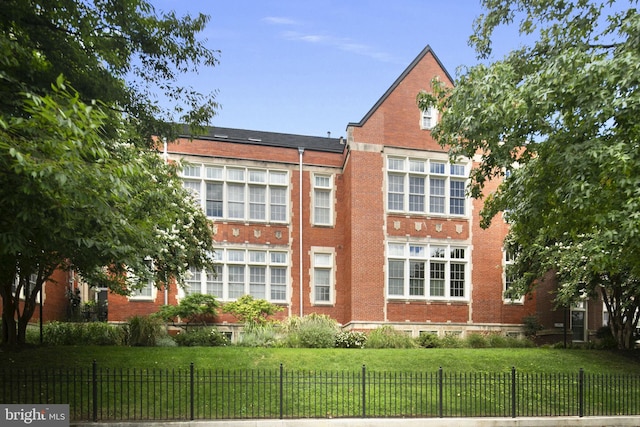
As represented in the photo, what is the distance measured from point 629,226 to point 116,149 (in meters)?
11.4

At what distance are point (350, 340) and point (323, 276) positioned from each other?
22.9ft

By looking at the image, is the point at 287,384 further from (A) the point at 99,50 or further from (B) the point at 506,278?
(B) the point at 506,278

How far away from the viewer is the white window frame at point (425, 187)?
28.7 m

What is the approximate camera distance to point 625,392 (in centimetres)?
1794

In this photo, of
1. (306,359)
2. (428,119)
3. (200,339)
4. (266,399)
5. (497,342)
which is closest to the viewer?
(266,399)

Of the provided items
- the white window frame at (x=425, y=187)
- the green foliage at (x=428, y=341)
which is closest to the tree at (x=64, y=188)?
the green foliage at (x=428, y=341)

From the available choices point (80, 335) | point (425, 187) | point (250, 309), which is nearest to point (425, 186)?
point (425, 187)

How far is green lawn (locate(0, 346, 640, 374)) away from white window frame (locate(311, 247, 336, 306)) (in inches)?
359

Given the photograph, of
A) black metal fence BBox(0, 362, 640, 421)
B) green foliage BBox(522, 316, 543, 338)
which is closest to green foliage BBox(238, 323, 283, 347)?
black metal fence BBox(0, 362, 640, 421)

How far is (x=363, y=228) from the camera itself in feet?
91.7

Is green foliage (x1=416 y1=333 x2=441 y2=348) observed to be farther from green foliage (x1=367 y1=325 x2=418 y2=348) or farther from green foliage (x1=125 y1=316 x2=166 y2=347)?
green foliage (x1=125 y1=316 x2=166 y2=347)

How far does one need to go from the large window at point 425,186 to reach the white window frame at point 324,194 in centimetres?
315

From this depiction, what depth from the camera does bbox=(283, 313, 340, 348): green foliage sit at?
21.5 meters

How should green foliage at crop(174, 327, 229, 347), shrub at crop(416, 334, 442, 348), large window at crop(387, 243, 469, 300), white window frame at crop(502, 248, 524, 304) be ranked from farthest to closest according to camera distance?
white window frame at crop(502, 248, 524, 304), large window at crop(387, 243, 469, 300), shrub at crop(416, 334, 442, 348), green foliage at crop(174, 327, 229, 347)
